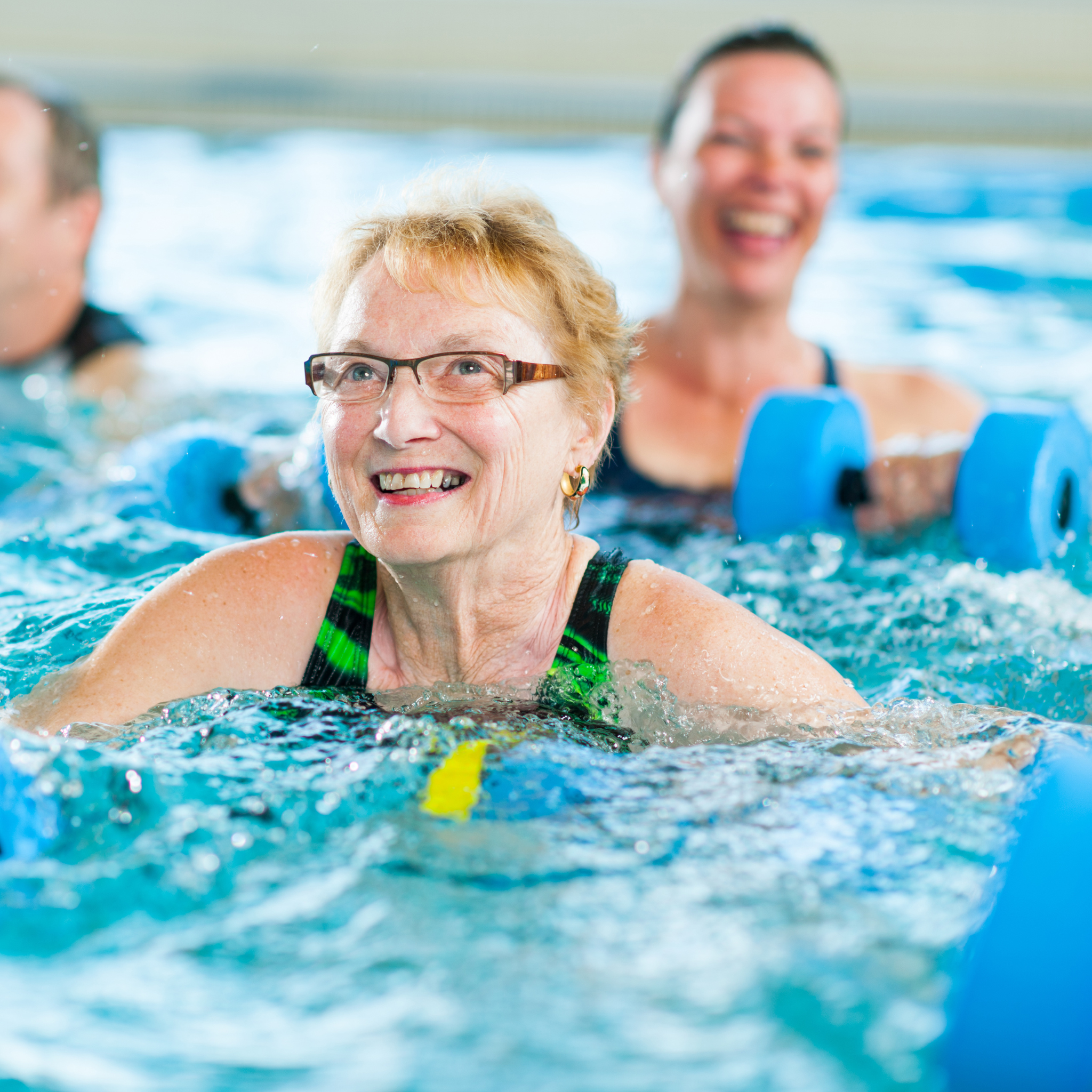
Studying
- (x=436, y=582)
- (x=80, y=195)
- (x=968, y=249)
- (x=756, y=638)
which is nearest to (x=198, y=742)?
(x=436, y=582)

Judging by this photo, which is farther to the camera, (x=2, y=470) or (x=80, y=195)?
(x=80, y=195)

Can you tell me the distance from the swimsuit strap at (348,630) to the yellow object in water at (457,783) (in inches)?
16.1

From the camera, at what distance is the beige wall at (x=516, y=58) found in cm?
1069

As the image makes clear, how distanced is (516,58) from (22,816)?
35.1ft

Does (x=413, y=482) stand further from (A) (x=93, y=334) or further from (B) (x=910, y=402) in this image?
(A) (x=93, y=334)

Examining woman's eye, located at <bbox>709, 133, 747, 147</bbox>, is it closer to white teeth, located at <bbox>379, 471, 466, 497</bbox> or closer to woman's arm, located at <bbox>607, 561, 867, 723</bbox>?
woman's arm, located at <bbox>607, 561, 867, 723</bbox>

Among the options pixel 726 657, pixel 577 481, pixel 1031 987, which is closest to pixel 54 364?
pixel 577 481

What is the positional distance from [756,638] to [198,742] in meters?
0.93

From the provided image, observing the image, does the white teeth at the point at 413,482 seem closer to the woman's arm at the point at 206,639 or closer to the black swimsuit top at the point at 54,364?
the woman's arm at the point at 206,639

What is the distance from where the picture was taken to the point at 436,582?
2.34 meters

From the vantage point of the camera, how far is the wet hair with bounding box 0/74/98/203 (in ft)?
15.6

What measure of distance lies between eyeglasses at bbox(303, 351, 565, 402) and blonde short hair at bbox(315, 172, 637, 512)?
85 millimetres

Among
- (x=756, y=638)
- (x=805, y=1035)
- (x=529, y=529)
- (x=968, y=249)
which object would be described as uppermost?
(x=968, y=249)

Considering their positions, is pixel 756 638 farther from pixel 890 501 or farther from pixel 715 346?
pixel 715 346
